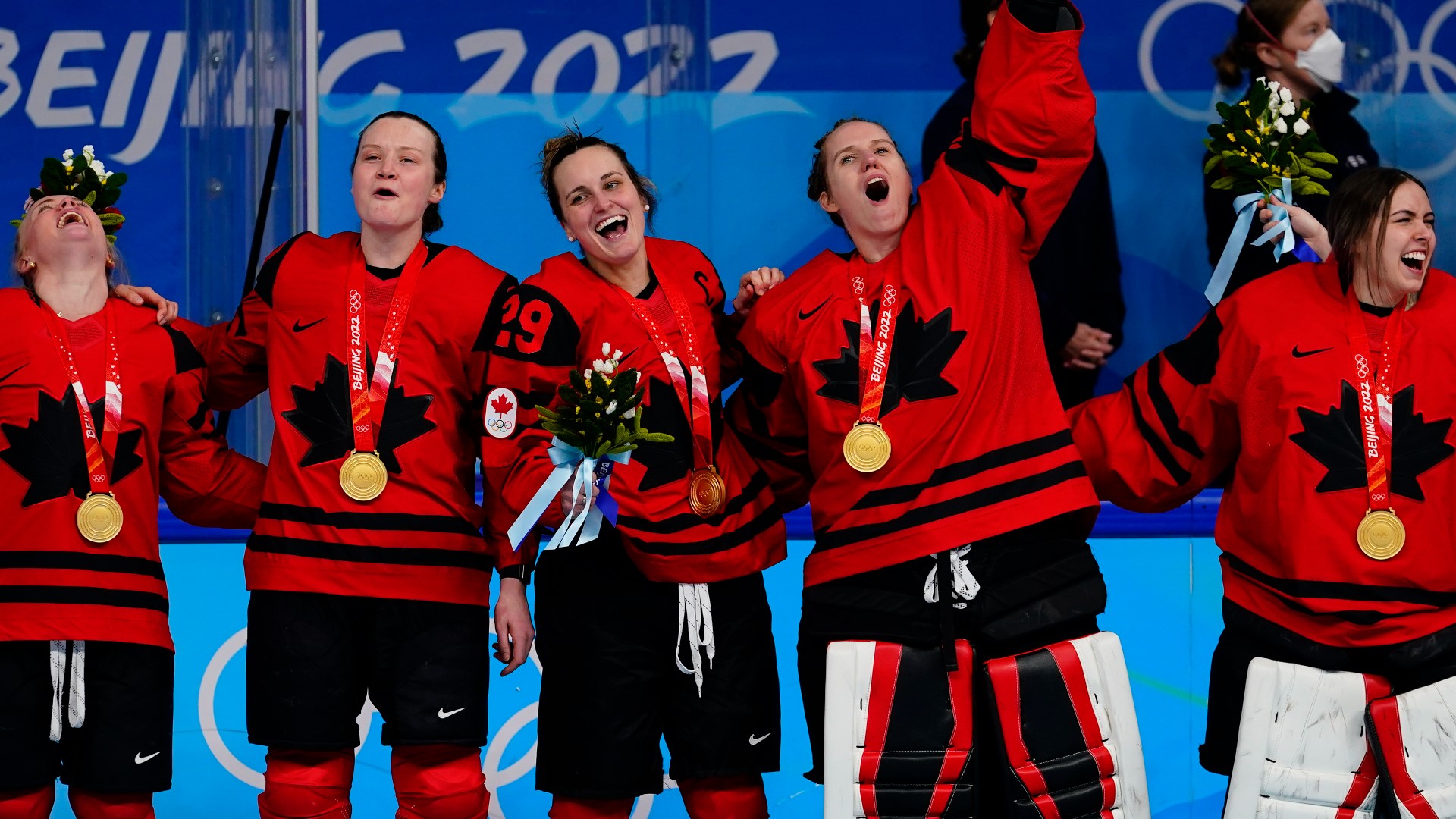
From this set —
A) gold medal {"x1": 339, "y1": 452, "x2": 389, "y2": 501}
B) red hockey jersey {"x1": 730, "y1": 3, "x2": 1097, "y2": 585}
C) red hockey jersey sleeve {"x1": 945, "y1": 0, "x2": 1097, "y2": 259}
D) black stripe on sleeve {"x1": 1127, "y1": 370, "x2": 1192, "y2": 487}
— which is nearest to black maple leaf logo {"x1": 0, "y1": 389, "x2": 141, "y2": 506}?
gold medal {"x1": 339, "y1": 452, "x2": 389, "y2": 501}

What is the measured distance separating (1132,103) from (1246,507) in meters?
3.00

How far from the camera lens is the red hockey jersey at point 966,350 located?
304cm

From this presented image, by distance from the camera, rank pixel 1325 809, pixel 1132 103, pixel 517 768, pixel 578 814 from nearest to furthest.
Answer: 1. pixel 1325 809
2. pixel 578 814
3. pixel 517 768
4. pixel 1132 103

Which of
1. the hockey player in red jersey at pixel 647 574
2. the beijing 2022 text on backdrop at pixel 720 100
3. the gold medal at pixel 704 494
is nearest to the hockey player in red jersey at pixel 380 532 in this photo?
the hockey player in red jersey at pixel 647 574

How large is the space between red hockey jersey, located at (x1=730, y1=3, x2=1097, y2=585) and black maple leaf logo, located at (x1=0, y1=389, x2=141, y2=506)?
4.87ft

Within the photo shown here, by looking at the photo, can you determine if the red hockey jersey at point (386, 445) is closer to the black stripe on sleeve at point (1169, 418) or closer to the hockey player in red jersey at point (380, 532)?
the hockey player in red jersey at point (380, 532)

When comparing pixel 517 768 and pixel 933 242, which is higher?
pixel 933 242

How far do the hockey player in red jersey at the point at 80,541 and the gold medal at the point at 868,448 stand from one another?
1519 millimetres

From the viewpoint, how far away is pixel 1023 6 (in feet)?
10.3

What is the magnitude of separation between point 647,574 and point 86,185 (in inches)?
62.1

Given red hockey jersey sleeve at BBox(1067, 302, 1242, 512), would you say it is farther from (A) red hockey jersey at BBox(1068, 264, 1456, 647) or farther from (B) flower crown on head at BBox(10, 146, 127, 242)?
(B) flower crown on head at BBox(10, 146, 127, 242)

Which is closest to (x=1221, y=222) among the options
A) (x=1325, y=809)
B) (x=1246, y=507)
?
(x=1246, y=507)

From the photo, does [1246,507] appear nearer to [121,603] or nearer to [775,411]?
[775,411]

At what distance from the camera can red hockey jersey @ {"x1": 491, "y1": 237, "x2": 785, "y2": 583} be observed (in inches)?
129
